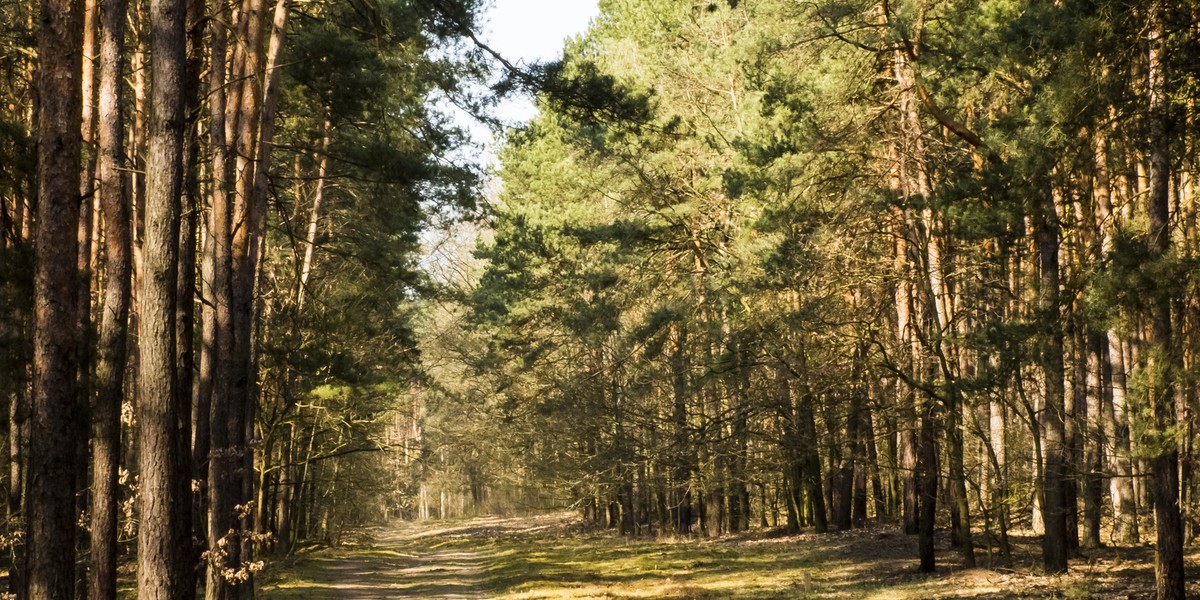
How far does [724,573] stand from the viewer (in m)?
20.4

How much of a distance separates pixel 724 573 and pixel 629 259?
491 inches

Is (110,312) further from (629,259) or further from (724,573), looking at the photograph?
(629,259)

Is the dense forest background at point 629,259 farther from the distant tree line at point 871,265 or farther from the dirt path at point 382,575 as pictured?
the dirt path at point 382,575

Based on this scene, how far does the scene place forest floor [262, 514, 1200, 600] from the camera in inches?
597

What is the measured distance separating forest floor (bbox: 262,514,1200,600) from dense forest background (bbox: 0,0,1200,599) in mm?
1005

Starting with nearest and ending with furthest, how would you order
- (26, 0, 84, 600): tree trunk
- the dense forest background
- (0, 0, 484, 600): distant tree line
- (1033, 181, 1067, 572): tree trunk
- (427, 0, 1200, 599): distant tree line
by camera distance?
(0, 0, 484, 600): distant tree line, (26, 0, 84, 600): tree trunk, the dense forest background, (427, 0, 1200, 599): distant tree line, (1033, 181, 1067, 572): tree trunk

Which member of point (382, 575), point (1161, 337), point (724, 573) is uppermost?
point (1161, 337)

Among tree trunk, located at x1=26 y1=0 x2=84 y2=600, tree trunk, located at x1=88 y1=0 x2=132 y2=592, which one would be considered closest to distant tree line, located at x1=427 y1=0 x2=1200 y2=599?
tree trunk, located at x1=88 y1=0 x2=132 y2=592

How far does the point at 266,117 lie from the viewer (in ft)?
46.0

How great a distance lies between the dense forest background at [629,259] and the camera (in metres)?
10.5

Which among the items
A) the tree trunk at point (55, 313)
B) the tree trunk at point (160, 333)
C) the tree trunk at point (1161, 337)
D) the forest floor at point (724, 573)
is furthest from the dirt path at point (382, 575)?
the tree trunk at point (1161, 337)

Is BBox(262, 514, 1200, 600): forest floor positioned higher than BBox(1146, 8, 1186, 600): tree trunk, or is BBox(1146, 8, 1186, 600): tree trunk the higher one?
BBox(1146, 8, 1186, 600): tree trunk

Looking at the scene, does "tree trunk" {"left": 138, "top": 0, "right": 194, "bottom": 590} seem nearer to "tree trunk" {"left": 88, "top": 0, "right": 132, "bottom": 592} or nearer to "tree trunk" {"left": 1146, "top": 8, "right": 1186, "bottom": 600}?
"tree trunk" {"left": 88, "top": 0, "right": 132, "bottom": 592}

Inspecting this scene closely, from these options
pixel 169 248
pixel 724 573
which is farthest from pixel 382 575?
pixel 169 248
